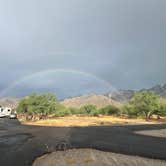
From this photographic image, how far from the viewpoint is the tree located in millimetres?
125500

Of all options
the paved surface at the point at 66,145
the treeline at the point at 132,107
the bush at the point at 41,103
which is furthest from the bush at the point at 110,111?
the paved surface at the point at 66,145

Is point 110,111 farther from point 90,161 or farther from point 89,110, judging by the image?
point 90,161

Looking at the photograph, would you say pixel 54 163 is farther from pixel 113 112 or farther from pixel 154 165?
pixel 113 112

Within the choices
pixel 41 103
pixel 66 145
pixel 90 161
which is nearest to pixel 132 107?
pixel 41 103

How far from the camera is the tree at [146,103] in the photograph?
12550 centimetres

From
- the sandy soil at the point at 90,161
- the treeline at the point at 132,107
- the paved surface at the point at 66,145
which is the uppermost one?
the treeline at the point at 132,107

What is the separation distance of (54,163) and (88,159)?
3.07m

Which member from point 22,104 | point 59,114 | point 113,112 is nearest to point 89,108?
point 113,112

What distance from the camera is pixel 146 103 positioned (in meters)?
127

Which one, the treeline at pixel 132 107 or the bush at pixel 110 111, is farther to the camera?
the bush at pixel 110 111

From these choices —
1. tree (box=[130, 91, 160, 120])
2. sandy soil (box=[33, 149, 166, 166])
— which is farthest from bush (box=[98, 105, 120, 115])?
sandy soil (box=[33, 149, 166, 166])

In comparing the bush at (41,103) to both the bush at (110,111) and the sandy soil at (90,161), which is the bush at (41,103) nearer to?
the bush at (110,111)

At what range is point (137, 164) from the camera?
67.6 ft

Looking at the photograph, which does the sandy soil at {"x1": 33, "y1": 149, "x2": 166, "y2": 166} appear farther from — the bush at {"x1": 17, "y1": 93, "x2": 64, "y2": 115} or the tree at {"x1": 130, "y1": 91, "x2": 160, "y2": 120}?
the tree at {"x1": 130, "y1": 91, "x2": 160, "y2": 120}
